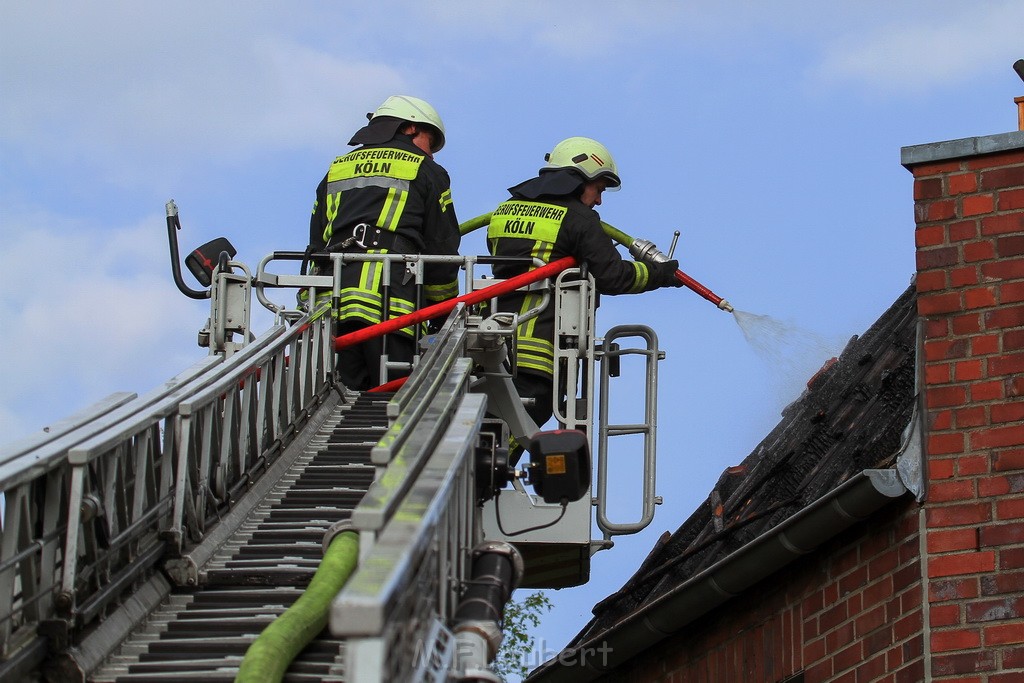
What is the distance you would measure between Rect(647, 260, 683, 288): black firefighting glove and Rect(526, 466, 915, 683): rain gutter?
232cm

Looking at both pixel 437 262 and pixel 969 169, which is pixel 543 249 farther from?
pixel 969 169

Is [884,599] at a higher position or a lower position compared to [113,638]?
higher

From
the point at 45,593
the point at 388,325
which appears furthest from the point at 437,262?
the point at 45,593

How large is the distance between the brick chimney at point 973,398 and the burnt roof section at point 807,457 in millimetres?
307

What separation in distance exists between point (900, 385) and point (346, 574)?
3100 millimetres

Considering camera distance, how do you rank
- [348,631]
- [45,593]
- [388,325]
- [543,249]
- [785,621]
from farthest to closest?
[543,249], [388,325], [785,621], [45,593], [348,631]

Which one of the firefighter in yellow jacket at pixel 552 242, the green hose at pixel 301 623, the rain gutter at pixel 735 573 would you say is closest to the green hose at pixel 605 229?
the firefighter in yellow jacket at pixel 552 242

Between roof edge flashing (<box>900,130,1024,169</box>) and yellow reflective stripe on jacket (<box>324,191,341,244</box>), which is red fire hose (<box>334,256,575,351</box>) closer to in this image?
yellow reflective stripe on jacket (<box>324,191,341,244</box>)

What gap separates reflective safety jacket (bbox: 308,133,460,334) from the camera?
33.4ft

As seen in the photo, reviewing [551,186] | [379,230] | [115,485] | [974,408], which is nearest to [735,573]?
[974,408]

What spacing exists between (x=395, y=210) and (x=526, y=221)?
88 centimetres

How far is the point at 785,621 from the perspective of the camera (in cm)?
794

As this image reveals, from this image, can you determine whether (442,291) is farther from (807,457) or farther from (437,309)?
(807,457)

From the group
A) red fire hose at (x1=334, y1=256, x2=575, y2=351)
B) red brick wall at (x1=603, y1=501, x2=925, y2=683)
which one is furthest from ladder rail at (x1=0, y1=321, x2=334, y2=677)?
red brick wall at (x1=603, y1=501, x2=925, y2=683)
